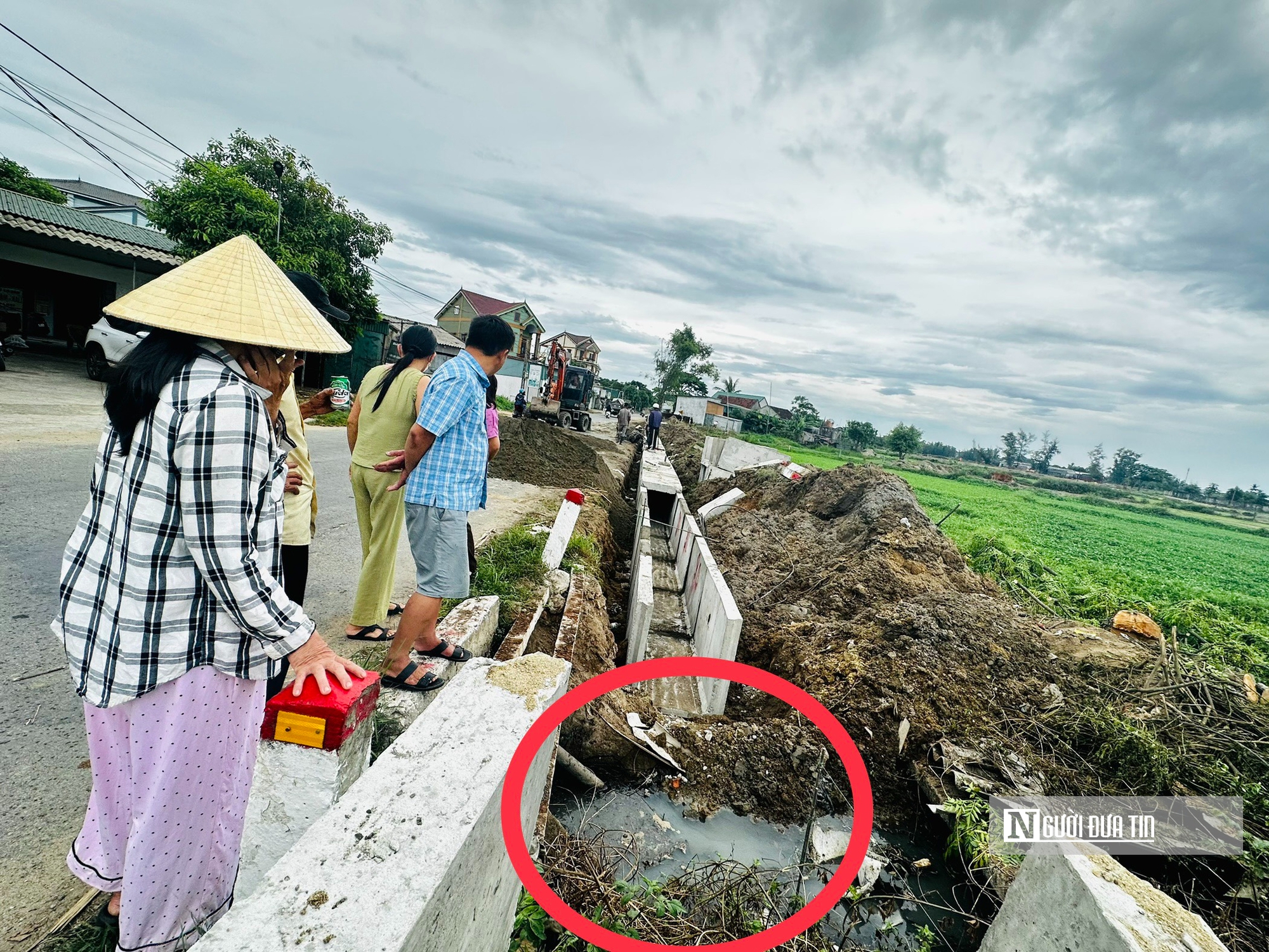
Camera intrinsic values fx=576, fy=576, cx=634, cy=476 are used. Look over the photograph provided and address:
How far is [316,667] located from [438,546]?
50.3 inches

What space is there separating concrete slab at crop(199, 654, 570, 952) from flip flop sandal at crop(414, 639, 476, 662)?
4.00ft

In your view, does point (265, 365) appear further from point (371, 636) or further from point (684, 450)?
point (684, 450)

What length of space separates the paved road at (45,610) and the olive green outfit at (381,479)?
23.2 inches

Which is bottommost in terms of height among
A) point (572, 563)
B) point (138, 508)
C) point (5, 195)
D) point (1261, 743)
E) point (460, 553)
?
point (572, 563)

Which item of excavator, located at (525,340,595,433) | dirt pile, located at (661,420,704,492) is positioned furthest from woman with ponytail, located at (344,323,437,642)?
excavator, located at (525,340,595,433)

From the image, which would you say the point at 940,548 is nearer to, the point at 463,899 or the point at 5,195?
the point at 463,899

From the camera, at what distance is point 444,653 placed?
294 centimetres

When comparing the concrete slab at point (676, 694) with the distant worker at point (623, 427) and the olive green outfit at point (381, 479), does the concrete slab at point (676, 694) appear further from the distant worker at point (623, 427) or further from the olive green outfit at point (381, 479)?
the distant worker at point (623, 427)

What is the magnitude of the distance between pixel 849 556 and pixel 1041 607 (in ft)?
10.3

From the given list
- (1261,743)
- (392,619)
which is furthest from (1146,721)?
(392,619)

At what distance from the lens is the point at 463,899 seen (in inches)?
52.0

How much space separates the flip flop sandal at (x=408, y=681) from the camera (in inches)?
104

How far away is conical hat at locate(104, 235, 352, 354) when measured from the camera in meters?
1.37

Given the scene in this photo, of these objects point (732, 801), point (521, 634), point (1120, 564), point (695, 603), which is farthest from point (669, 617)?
point (1120, 564)
